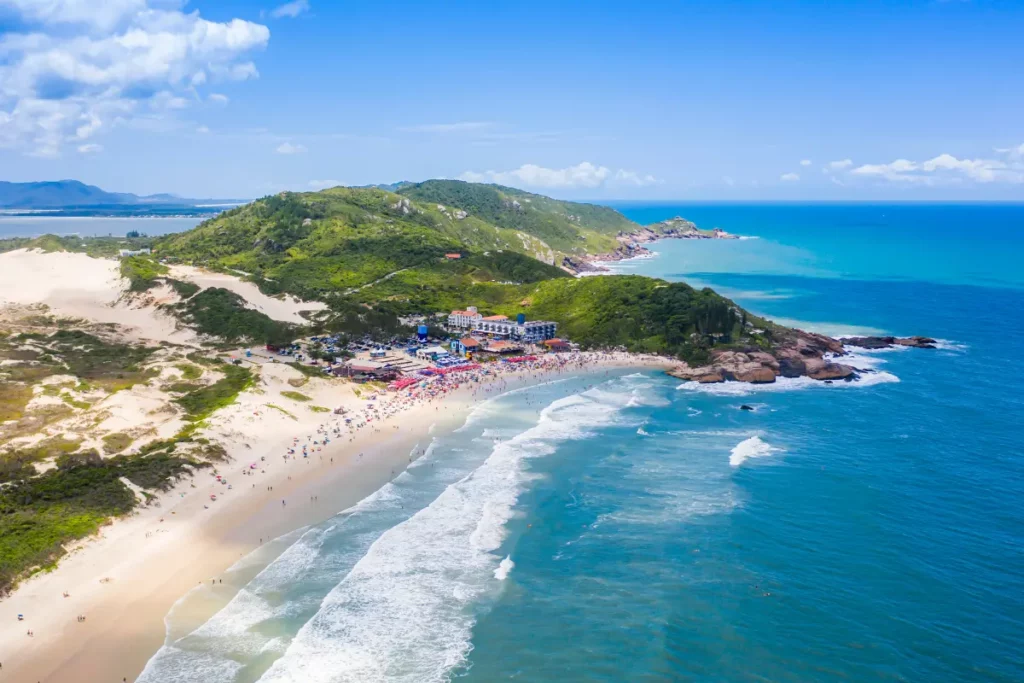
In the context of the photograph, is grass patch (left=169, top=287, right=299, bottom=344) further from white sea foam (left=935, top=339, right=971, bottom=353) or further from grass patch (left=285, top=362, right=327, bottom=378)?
white sea foam (left=935, top=339, right=971, bottom=353)

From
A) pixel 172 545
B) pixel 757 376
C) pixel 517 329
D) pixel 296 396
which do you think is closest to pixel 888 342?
pixel 757 376


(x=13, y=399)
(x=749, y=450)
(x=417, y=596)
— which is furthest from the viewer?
(x=13, y=399)

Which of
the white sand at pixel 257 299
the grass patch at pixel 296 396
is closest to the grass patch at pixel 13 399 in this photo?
the grass patch at pixel 296 396

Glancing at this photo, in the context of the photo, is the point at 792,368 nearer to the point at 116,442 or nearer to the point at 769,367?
the point at 769,367

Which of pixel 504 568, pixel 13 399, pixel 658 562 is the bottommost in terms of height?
pixel 504 568

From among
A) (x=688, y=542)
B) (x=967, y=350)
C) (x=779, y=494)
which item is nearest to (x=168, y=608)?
(x=688, y=542)

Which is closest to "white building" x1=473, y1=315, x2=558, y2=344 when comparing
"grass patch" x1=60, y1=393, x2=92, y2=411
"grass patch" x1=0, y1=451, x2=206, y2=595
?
"grass patch" x1=60, y1=393, x2=92, y2=411
